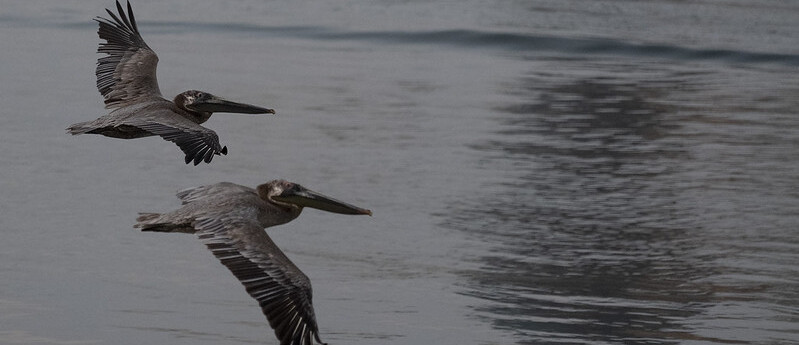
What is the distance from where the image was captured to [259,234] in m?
6.75

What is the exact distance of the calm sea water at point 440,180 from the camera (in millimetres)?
9375

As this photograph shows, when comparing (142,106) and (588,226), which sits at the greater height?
(142,106)

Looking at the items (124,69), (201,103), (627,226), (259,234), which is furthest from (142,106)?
(627,226)

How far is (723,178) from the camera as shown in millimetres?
13539

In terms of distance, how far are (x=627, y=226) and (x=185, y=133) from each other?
5288 millimetres

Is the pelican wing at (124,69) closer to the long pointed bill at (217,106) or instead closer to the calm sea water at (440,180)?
the long pointed bill at (217,106)

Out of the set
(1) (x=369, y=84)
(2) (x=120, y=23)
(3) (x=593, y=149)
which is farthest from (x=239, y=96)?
(2) (x=120, y=23)

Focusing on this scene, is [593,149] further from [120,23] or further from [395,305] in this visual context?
[120,23]

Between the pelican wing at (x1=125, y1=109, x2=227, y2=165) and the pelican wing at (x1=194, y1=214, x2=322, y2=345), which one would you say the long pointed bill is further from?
the pelican wing at (x1=194, y1=214, x2=322, y2=345)

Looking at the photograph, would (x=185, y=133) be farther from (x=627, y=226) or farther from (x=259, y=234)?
(x=627, y=226)

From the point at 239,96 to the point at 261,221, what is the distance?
900 cm

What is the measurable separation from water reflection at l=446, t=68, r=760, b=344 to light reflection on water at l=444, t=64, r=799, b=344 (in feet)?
0.05

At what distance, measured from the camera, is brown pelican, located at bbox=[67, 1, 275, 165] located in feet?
23.8

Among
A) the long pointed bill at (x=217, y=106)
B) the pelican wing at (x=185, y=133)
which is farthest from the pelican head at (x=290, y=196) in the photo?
the long pointed bill at (x=217, y=106)
